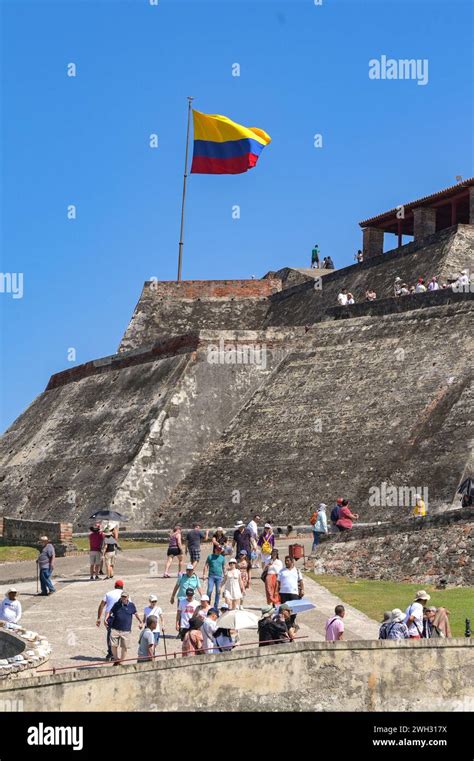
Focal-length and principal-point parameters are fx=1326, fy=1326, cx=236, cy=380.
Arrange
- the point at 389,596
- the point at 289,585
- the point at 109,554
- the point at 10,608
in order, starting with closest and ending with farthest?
the point at 10,608
the point at 289,585
the point at 389,596
the point at 109,554

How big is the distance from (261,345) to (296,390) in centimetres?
354

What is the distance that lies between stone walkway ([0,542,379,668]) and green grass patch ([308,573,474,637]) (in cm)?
28

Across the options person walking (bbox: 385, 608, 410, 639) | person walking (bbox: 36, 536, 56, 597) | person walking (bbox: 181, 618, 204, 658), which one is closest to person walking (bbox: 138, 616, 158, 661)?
person walking (bbox: 181, 618, 204, 658)

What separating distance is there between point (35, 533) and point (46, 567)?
9.03 m

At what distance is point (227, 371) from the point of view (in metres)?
39.4

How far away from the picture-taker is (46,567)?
2345 cm

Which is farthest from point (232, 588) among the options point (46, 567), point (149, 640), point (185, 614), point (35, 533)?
point (35, 533)

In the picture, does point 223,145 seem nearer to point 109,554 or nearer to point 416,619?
point 109,554

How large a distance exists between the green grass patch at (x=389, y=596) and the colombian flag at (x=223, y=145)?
25597 millimetres

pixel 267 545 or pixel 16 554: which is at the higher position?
pixel 267 545

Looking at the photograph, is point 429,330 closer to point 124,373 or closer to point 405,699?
point 124,373

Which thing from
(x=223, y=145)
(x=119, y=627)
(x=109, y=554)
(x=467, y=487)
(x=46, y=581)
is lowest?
(x=119, y=627)

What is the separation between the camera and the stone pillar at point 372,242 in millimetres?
50344
